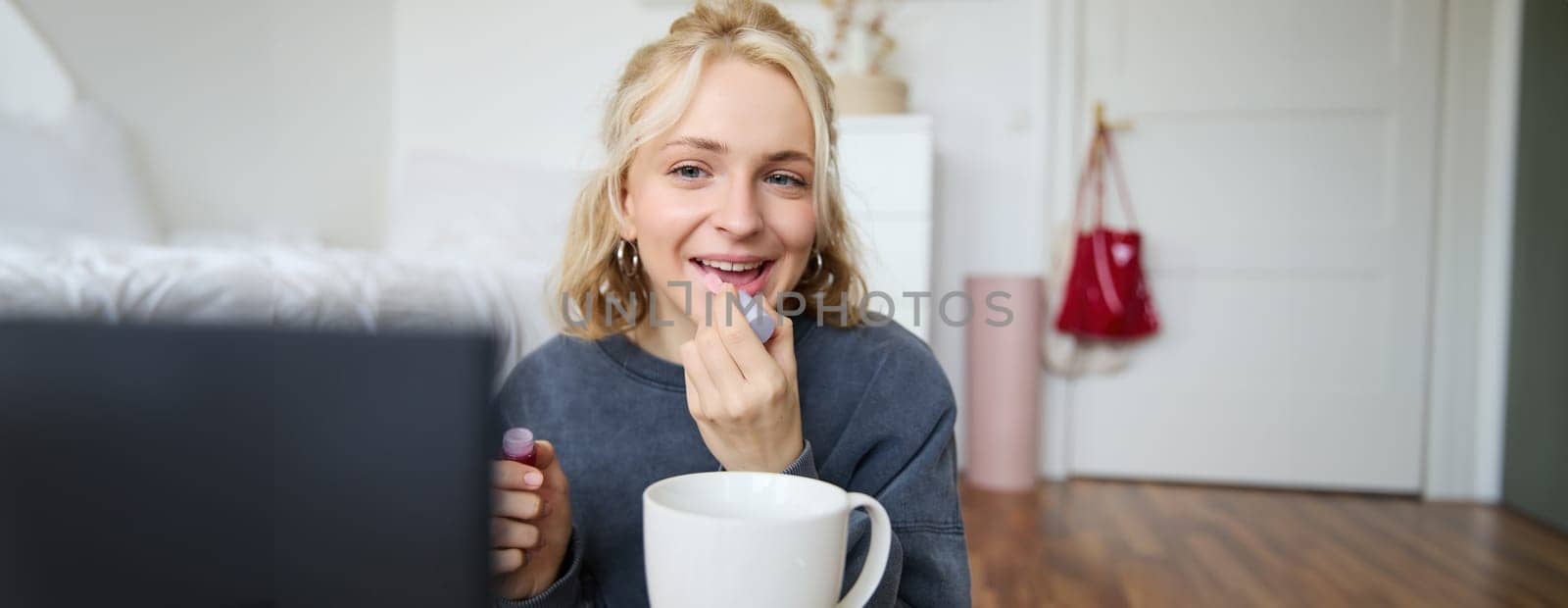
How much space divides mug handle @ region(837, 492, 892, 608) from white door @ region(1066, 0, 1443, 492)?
2.45m

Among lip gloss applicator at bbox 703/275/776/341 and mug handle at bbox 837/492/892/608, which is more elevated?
lip gloss applicator at bbox 703/275/776/341

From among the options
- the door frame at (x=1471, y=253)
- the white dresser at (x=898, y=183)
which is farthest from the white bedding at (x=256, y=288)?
the door frame at (x=1471, y=253)

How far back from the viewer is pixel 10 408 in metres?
0.21

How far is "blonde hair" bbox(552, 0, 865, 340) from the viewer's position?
68 centimetres

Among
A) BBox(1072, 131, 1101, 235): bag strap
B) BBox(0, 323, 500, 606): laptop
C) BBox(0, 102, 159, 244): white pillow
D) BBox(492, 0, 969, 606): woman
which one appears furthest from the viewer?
BBox(1072, 131, 1101, 235): bag strap

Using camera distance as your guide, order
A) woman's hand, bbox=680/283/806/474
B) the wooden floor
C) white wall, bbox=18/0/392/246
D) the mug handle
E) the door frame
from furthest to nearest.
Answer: the door frame → white wall, bbox=18/0/392/246 → the wooden floor → woman's hand, bbox=680/283/806/474 → the mug handle

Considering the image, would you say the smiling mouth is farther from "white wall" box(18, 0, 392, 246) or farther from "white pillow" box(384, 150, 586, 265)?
"white wall" box(18, 0, 392, 246)

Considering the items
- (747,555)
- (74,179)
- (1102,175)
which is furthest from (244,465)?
(1102,175)

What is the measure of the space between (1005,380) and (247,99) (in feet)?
7.41

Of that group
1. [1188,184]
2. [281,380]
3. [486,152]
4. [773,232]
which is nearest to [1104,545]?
[1188,184]

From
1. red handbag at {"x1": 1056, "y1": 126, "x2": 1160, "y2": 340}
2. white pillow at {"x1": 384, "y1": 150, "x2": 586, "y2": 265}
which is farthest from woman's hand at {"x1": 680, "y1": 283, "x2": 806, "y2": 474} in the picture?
red handbag at {"x1": 1056, "y1": 126, "x2": 1160, "y2": 340}

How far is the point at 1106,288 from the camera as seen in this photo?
250 cm

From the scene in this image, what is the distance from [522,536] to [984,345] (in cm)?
225

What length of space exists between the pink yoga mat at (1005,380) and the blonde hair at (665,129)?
1723 mm
